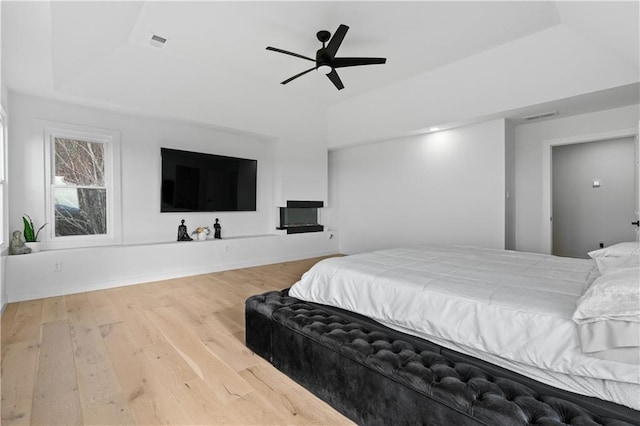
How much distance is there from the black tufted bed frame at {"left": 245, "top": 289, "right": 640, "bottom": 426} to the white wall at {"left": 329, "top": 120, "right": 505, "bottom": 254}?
3399mm

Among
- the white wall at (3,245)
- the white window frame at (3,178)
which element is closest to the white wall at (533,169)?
the white wall at (3,245)

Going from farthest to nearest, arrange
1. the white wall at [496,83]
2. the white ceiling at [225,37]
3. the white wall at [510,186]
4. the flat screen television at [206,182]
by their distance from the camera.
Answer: the flat screen television at [206,182]
the white wall at [510,186]
the white wall at [496,83]
the white ceiling at [225,37]

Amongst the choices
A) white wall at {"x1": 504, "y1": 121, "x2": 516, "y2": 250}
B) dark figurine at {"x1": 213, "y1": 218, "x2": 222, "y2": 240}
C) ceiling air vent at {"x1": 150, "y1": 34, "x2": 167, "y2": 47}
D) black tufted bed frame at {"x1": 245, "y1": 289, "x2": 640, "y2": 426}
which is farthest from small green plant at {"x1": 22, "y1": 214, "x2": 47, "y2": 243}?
white wall at {"x1": 504, "y1": 121, "x2": 516, "y2": 250}

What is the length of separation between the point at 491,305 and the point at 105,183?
185 inches

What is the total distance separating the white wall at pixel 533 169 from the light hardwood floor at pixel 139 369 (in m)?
4.19

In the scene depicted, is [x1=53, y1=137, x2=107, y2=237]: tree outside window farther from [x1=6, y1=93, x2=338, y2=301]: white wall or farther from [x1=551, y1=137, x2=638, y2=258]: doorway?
[x1=551, y1=137, x2=638, y2=258]: doorway

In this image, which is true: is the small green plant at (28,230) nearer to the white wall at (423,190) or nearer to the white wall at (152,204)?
the white wall at (152,204)

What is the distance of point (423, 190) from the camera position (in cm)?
524

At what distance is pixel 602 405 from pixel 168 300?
3.56 metres

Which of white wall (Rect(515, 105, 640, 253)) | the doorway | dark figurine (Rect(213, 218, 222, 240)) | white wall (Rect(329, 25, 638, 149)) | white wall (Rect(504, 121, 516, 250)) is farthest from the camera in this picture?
dark figurine (Rect(213, 218, 222, 240))

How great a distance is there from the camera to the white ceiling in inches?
104

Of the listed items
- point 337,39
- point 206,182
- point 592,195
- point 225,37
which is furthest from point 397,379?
point 592,195

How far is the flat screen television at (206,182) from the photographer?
4656 millimetres

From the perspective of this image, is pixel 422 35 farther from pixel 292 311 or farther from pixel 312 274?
pixel 292 311
